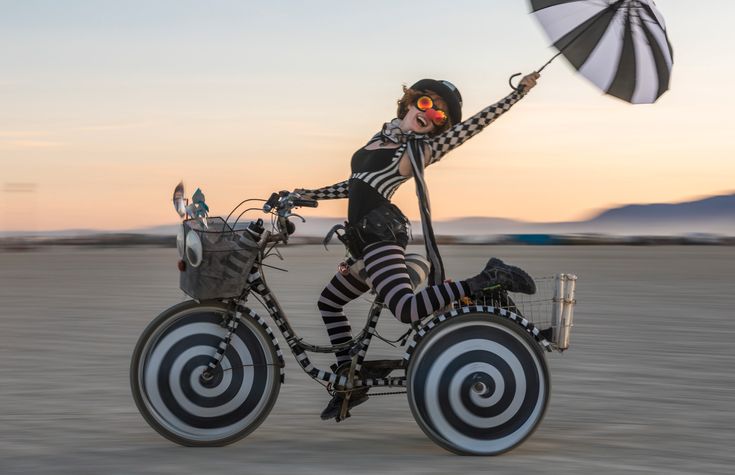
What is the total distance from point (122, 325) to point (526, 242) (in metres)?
41.4

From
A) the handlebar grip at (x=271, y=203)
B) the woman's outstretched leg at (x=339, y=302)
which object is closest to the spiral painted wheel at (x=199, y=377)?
the woman's outstretched leg at (x=339, y=302)

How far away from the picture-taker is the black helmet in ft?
22.9

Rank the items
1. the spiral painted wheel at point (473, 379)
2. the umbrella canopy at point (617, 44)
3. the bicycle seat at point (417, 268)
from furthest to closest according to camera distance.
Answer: the bicycle seat at point (417, 268) → the umbrella canopy at point (617, 44) → the spiral painted wheel at point (473, 379)

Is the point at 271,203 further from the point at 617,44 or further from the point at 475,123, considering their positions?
the point at 617,44

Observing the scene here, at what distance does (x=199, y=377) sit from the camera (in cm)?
690

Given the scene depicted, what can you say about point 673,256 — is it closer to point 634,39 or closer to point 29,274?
point 29,274

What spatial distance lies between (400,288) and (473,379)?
2.08 ft

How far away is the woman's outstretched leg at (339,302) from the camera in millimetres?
7199

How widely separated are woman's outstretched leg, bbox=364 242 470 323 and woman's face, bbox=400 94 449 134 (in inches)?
26.8

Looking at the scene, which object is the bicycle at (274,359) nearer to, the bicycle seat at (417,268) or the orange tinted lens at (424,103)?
the bicycle seat at (417,268)

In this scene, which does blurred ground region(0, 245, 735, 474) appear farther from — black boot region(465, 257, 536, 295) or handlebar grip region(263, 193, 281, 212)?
handlebar grip region(263, 193, 281, 212)

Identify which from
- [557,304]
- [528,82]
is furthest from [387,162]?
[557,304]

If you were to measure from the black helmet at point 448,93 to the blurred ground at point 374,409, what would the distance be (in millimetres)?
1890

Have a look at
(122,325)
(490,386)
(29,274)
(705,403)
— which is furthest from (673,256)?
(490,386)
